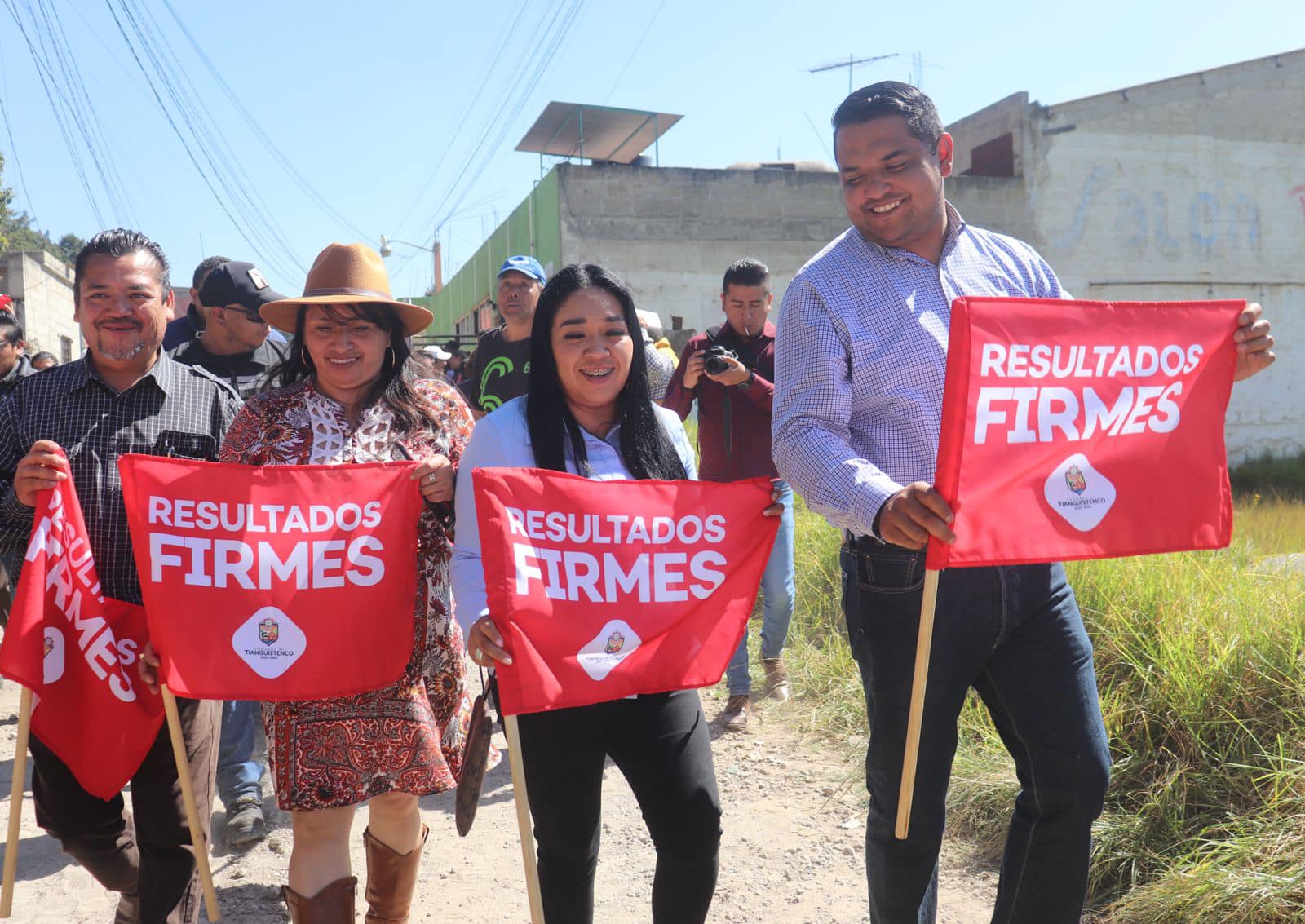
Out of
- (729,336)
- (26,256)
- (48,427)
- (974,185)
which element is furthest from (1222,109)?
(26,256)

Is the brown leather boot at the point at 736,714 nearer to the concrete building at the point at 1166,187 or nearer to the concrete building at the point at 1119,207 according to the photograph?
the concrete building at the point at 1119,207

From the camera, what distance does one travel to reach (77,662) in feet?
9.81

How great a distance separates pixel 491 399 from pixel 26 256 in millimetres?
29105

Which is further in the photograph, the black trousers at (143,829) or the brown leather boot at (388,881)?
the brown leather boot at (388,881)

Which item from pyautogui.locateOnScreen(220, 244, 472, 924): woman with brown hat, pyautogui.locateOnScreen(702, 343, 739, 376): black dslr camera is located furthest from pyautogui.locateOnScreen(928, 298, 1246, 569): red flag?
pyautogui.locateOnScreen(702, 343, 739, 376): black dslr camera

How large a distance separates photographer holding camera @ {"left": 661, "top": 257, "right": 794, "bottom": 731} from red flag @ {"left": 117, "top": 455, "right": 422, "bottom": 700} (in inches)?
112

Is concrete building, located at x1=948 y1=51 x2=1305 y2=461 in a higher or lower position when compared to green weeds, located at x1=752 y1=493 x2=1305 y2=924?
higher

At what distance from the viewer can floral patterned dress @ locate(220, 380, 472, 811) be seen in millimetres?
2943

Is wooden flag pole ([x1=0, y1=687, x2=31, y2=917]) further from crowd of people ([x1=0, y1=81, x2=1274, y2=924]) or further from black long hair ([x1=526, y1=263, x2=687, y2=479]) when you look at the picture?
black long hair ([x1=526, y1=263, x2=687, y2=479])

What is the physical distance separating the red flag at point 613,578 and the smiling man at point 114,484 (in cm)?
119

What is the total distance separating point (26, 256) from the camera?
96.2 ft

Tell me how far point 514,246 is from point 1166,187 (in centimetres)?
1365

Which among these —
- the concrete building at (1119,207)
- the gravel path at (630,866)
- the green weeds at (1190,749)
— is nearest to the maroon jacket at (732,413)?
the gravel path at (630,866)

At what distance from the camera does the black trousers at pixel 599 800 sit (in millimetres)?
2686
